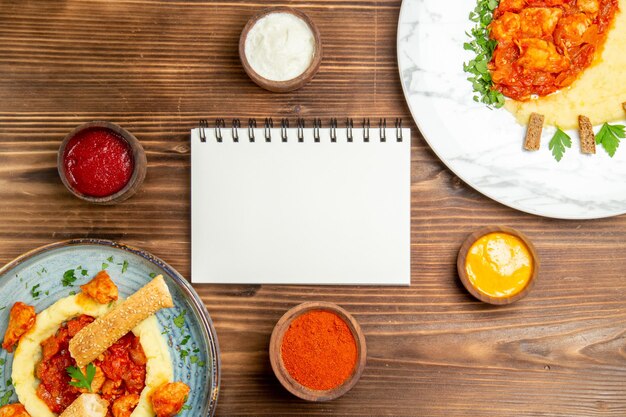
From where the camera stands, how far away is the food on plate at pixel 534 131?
7.34ft

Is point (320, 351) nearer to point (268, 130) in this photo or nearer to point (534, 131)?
point (268, 130)

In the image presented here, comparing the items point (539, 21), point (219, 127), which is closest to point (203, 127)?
point (219, 127)

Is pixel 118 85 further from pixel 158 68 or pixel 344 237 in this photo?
pixel 344 237

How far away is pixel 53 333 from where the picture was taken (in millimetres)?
2203

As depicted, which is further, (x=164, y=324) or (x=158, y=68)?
(x=158, y=68)

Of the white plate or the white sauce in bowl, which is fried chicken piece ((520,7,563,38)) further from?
the white sauce in bowl

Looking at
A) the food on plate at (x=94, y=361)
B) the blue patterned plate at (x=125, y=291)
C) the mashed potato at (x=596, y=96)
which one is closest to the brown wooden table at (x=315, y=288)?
the blue patterned plate at (x=125, y=291)

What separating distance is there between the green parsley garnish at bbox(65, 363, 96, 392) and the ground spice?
0.62m

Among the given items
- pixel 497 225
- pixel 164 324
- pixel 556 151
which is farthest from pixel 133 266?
pixel 556 151

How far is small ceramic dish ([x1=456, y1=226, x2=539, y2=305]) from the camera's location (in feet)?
7.25

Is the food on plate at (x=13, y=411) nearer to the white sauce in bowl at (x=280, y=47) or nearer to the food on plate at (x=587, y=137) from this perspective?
the white sauce in bowl at (x=280, y=47)

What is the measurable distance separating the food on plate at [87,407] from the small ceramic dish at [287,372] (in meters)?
0.57

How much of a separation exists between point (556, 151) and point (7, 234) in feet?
6.47

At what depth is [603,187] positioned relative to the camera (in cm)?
224
